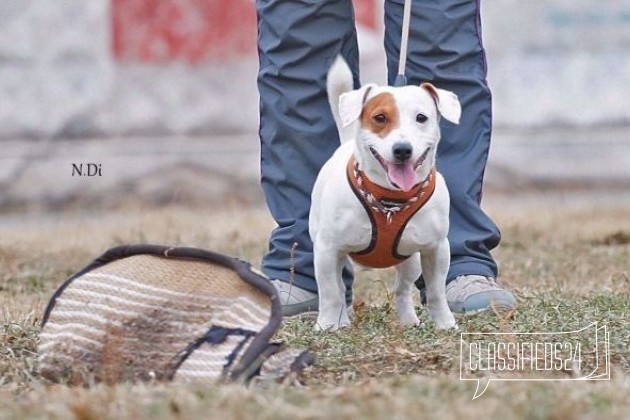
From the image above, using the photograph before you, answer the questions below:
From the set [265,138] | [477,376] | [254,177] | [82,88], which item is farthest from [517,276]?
[82,88]

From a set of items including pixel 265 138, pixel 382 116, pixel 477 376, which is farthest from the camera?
pixel 265 138

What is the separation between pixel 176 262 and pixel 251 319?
214 mm

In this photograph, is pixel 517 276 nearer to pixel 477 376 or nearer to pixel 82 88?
pixel 477 376

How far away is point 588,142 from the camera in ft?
23.6

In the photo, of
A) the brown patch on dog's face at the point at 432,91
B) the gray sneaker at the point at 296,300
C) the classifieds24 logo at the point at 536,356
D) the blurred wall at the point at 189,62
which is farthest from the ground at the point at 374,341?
the blurred wall at the point at 189,62

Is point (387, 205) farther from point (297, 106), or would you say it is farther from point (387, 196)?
point (297, 106)

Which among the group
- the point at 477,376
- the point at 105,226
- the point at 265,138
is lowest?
the point at 105,226

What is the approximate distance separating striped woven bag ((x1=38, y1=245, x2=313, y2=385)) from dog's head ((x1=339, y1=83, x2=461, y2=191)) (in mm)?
504

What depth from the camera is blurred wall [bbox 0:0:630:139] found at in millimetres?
6918

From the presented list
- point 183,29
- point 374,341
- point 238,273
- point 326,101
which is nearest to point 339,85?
point 326,101

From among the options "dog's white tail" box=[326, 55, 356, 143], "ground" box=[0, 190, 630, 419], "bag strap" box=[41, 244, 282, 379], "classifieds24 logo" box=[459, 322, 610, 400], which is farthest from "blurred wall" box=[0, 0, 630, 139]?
"bag strap" box=[41, 244, 282, 379]

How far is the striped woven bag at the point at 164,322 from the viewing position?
2.74 meters

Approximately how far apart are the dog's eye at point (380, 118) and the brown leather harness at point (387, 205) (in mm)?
131

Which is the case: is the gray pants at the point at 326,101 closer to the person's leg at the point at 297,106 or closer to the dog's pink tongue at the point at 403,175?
the person's leg at the point at 297,106
